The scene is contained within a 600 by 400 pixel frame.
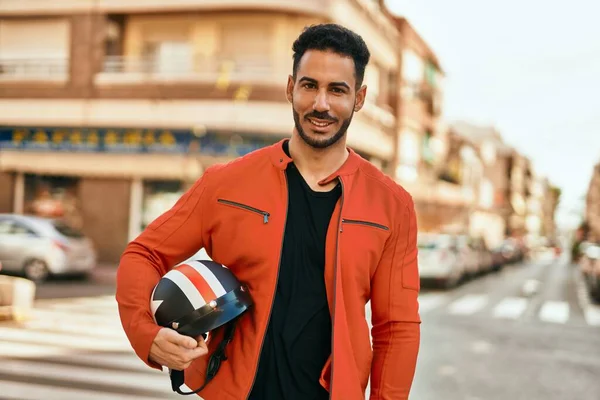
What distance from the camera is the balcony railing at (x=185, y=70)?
22359 millimetres

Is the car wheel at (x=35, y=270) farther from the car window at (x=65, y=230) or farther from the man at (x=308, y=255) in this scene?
the man at (x=308, y=255)

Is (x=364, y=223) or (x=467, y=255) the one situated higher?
(x=364, y=223)

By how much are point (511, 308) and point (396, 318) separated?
50.5ft

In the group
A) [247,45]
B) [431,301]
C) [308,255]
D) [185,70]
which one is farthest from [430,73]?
[308,255]

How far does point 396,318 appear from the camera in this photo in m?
2.18

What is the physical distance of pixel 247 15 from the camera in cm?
2270

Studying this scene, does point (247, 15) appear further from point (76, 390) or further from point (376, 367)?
point (376, 367)

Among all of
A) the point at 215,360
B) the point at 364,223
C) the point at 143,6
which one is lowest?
the point at 215,360

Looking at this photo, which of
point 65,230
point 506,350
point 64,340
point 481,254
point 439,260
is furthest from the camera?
point 481,254

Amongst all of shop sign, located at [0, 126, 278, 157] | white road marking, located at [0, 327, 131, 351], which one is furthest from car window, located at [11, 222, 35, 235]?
white road marking, located at [0, 327, 131, 351]

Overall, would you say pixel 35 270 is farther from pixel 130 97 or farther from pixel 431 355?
pixel 431 355

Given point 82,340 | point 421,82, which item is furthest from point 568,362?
point 421,82

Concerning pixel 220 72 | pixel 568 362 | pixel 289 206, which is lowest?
pixel 568 362

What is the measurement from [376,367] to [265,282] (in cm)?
43
